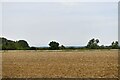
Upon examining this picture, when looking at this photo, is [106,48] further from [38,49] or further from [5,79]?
[5,79]

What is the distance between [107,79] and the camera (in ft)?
53.1

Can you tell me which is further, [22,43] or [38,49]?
[38,49]

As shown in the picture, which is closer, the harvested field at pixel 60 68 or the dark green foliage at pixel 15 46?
the harvested field at pixel 60 68

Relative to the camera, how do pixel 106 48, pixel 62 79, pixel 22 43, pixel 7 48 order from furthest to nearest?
→ pixel 106 48
pixel 7 48
pixel 22 43
pixel 62 79

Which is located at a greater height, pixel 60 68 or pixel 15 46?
pixel 15 46

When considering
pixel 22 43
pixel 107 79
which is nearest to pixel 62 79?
pixel 107 79

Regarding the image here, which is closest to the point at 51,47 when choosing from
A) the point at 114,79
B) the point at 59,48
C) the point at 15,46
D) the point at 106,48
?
the point at 59,48

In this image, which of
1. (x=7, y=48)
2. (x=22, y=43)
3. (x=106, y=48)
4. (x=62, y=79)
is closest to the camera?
(x=62, y=79)

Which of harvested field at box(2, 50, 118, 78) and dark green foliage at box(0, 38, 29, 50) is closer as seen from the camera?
harvested field at box(2, 50, 118, 78)

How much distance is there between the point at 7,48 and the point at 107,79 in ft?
228

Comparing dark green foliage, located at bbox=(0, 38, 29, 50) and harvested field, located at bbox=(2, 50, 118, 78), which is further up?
dark green foliage, located at bbox=(0, 38, 29, 50)

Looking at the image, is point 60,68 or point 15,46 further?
point 15,46

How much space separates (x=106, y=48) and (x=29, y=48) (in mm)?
19858

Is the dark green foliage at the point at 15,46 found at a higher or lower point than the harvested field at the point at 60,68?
higher
